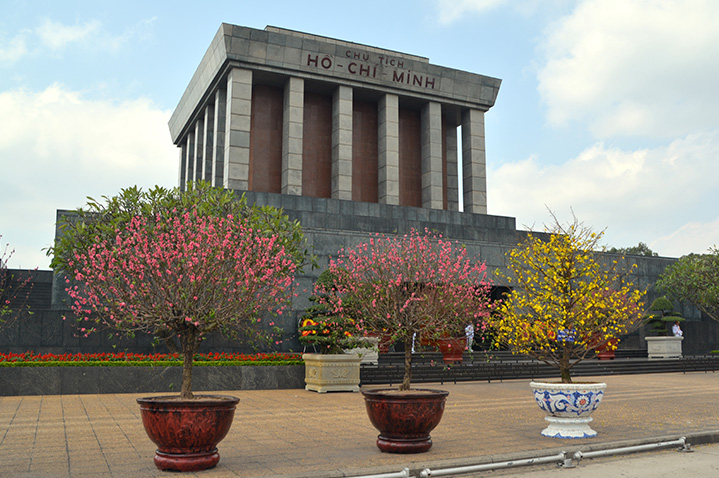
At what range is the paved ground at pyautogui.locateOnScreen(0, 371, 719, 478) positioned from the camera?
8328 millimetres

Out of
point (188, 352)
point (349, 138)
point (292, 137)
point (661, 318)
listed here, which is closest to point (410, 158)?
point (349, 138)

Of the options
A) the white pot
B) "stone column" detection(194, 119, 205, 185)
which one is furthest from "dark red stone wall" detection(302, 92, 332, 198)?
the white pot

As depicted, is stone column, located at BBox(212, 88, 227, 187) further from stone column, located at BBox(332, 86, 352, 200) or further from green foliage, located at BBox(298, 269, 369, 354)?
green foliage, located at BBox(298, 269, 369, 354)

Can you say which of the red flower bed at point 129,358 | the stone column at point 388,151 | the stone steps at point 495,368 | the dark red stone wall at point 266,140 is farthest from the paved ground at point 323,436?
the stone column at point 388,151

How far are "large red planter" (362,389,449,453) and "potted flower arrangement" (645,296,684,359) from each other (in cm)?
2310

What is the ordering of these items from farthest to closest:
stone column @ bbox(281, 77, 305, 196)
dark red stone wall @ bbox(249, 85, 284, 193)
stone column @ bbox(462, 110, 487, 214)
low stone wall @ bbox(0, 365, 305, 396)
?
stone column @ bbox(462, 110, 487, 214) < dark red stone wall @ bbox(249, 85, 284, 193) < stone column @ bbox(281, 77, 305, 196) < low stone wall @ bbox(0, 365, 305, 396)

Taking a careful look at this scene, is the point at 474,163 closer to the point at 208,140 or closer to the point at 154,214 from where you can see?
the point at 208,140

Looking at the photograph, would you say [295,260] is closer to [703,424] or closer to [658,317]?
[703,424]

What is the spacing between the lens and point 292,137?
3378 cm

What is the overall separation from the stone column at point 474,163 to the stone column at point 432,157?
181cm

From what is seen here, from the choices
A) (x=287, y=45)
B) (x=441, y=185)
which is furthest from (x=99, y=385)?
(x=441, y=185)

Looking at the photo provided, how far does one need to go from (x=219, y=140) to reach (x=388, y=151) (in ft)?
31.1

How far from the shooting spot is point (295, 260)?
20016mm

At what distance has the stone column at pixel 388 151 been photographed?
3591 centimetres
